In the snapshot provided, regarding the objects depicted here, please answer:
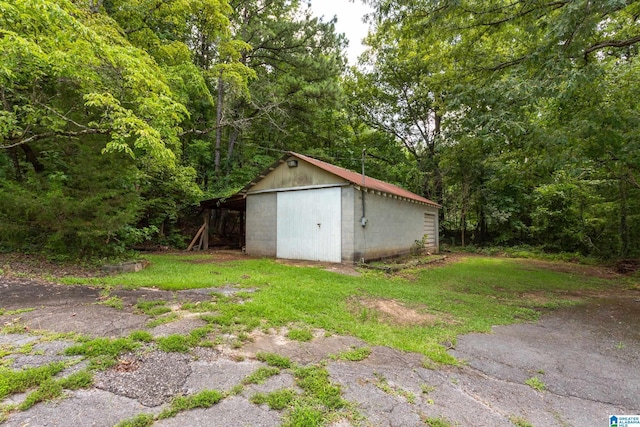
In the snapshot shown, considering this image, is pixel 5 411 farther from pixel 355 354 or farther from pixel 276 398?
pixel 355 354

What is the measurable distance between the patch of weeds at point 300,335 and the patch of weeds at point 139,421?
1.54 metres

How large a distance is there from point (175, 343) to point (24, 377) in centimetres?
102

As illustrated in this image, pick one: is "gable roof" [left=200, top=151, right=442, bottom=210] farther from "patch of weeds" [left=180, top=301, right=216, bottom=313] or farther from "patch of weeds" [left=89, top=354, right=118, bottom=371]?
"patch of weeds" [left=89, top=354, right=118, bottom=371]

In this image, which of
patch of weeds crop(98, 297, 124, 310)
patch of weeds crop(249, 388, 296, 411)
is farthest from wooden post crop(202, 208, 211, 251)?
patch of weeds crop(249, 388, 296, 411)

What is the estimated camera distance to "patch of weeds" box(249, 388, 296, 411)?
2057 millimetres

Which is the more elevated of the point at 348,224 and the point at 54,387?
the point at 348,224

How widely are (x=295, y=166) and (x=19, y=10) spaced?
6.97 meters

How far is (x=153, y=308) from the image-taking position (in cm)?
387

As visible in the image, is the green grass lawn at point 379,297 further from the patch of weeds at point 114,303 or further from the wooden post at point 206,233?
the wooden post at point 206,233

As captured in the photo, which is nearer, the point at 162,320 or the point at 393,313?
the point at 162,320

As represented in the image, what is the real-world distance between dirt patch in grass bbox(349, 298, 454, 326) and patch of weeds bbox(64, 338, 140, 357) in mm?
2778

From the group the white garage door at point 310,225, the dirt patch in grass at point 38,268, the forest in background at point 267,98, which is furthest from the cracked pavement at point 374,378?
the white garage door at point 310,225

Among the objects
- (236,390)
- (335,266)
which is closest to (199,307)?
(236,390)

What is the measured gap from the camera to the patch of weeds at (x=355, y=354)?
283 centimetres
